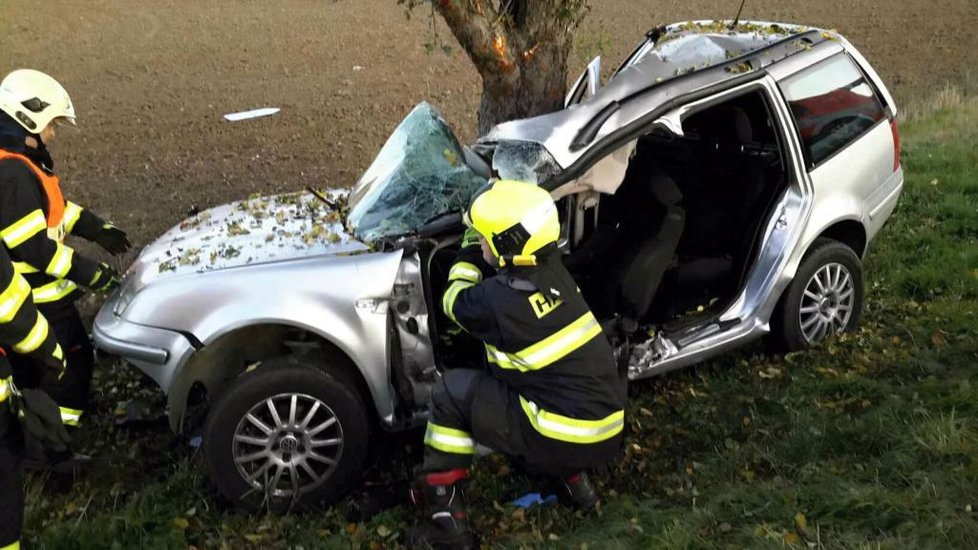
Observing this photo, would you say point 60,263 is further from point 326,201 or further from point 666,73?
point 666,73

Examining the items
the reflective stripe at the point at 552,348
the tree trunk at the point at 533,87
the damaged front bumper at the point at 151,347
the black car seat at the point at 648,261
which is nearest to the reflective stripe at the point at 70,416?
the damaged front bumper at the point at 151,347

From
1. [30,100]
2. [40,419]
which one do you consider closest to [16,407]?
[40,419]

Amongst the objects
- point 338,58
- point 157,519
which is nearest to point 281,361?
point 157,519

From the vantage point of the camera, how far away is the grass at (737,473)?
2.87 m

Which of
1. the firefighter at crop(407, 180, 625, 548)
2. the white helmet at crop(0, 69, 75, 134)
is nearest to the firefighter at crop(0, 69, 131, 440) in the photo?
the white helmet at crop(0, 69, 75, 134)

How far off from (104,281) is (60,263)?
0.29 m

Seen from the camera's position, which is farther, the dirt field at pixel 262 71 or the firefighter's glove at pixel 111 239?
the dirt field at pixel 262 71

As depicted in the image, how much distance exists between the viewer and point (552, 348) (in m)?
3.03

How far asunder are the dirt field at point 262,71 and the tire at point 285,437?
3158mm

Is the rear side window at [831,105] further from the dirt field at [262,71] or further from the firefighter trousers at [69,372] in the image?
the firefighter trousers at [69,372]

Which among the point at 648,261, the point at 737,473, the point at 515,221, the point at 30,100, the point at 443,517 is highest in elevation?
the point at 30,100

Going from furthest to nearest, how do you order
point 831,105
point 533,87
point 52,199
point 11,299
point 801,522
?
point 533,87 → point 831,105 → point 52,199 → point 11,299 → point 801,522

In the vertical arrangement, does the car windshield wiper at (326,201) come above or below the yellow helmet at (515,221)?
below

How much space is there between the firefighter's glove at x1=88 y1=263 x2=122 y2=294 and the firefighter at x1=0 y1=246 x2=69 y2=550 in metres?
0.69
